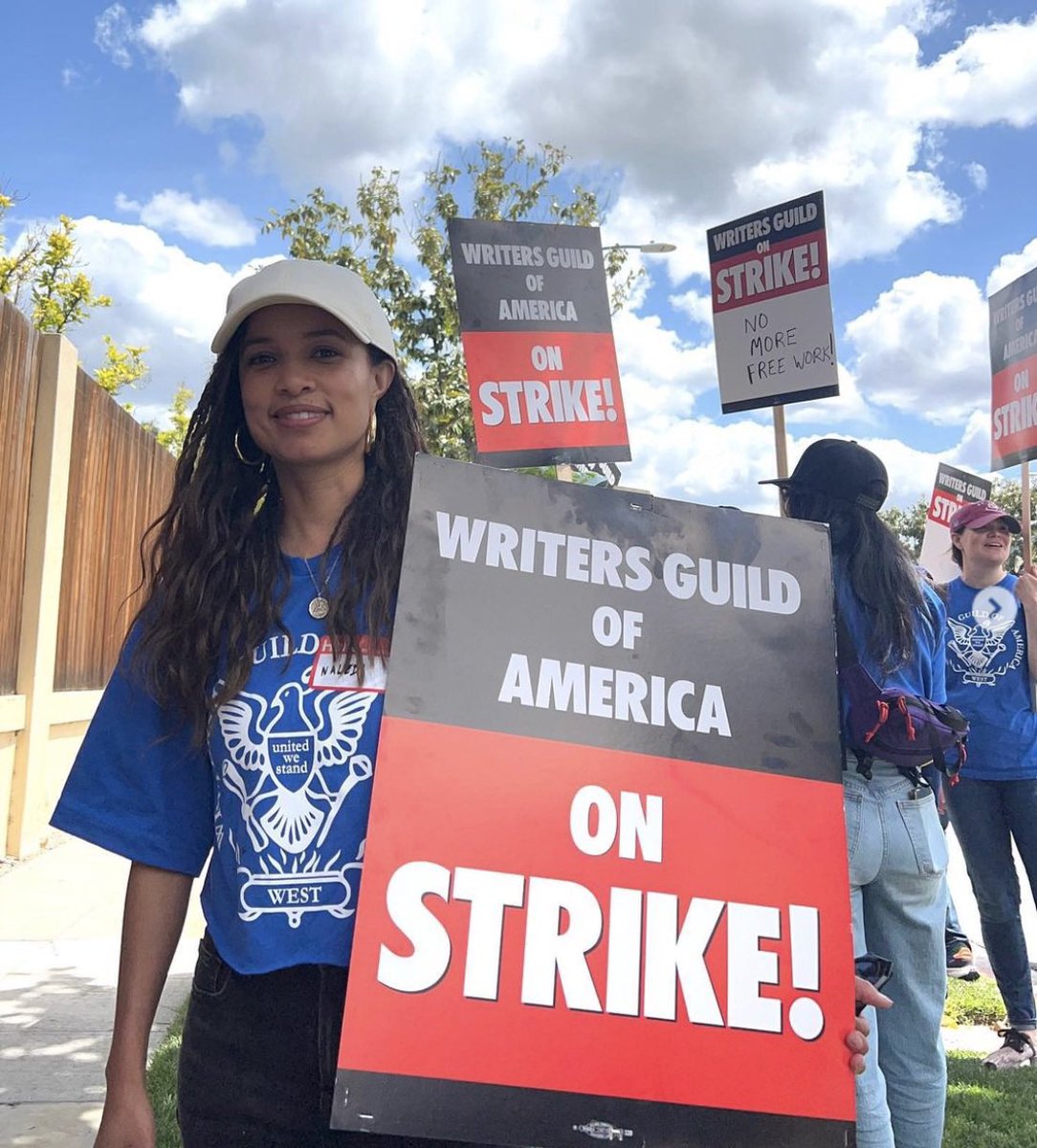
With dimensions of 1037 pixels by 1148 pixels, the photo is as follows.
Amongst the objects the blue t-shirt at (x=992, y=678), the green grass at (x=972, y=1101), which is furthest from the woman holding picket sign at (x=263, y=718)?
the blue t-shirt at (x=992, y=678)

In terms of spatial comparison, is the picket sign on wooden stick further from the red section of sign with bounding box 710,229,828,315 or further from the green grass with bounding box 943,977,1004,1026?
the green grass with bounding box 943,977,1004,1026

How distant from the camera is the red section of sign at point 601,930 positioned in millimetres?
1418

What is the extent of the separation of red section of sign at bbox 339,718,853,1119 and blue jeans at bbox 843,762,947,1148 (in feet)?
5.10

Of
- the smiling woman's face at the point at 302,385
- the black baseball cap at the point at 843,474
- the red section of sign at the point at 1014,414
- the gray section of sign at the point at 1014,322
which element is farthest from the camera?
the gray section of sign at the point at 1014,322

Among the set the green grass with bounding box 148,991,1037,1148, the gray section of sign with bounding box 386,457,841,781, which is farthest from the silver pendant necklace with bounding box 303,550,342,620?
the green grass with bounding box 148,991,1037,1148

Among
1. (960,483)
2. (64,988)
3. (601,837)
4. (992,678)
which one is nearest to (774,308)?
(992,678)

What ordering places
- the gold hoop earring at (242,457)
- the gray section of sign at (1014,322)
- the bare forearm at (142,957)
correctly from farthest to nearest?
the gray section of sign at (1014,322)
the gold hoop earring at (242,457)
the bare forearm at (142,957)

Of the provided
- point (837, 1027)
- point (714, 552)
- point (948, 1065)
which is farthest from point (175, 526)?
point (948, 1065)

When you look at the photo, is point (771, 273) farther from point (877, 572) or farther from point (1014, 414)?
point (877, 572)

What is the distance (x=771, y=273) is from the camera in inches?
190

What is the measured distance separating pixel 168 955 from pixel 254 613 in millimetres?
519

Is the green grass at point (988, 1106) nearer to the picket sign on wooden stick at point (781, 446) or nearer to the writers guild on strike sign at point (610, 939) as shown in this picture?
the picket sign on wooden stick at point (781, 446)

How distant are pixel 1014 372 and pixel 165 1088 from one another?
501 centimetres

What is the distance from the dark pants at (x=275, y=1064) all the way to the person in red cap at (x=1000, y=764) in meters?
3.90
